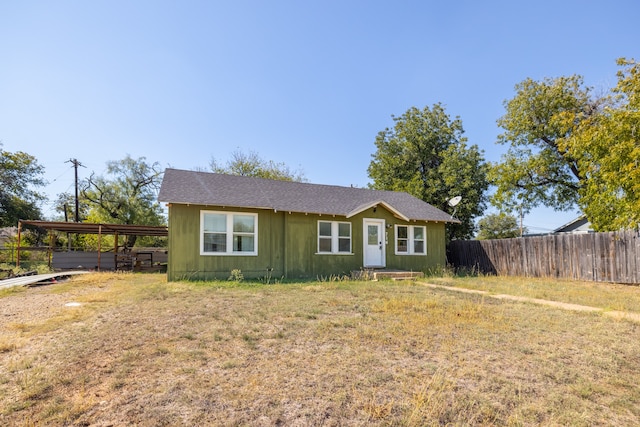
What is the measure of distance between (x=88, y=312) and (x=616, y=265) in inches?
617

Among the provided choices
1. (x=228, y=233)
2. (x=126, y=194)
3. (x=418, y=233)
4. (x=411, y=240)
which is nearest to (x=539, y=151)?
(x=418, y=233)

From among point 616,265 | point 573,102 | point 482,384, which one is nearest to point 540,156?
point 573,102

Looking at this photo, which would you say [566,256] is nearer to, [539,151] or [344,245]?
[344,245]

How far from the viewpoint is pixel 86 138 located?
18766mm

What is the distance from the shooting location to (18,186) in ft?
85.3

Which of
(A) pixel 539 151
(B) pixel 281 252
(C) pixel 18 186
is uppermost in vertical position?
(A) pixel 539 151

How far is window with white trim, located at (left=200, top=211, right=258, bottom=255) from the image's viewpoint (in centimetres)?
1178

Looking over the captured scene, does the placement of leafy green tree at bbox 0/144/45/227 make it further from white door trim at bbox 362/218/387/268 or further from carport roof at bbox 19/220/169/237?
white door trim at bbox 362/218/387/268

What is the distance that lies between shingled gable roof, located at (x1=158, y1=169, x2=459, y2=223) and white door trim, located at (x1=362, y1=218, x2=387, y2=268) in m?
0.78

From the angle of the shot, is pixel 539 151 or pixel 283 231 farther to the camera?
pixel 539 151

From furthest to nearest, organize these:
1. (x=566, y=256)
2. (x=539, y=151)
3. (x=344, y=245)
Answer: (x=539, y=151) → (x=344, y=245) → (x=566, y=256)

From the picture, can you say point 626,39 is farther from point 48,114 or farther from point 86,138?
point 86,138

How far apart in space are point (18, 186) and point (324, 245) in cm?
2681

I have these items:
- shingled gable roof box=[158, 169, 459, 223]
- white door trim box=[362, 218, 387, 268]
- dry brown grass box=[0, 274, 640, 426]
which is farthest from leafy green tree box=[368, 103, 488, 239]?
dry brown grass box=[0, 274, 640, 426]
